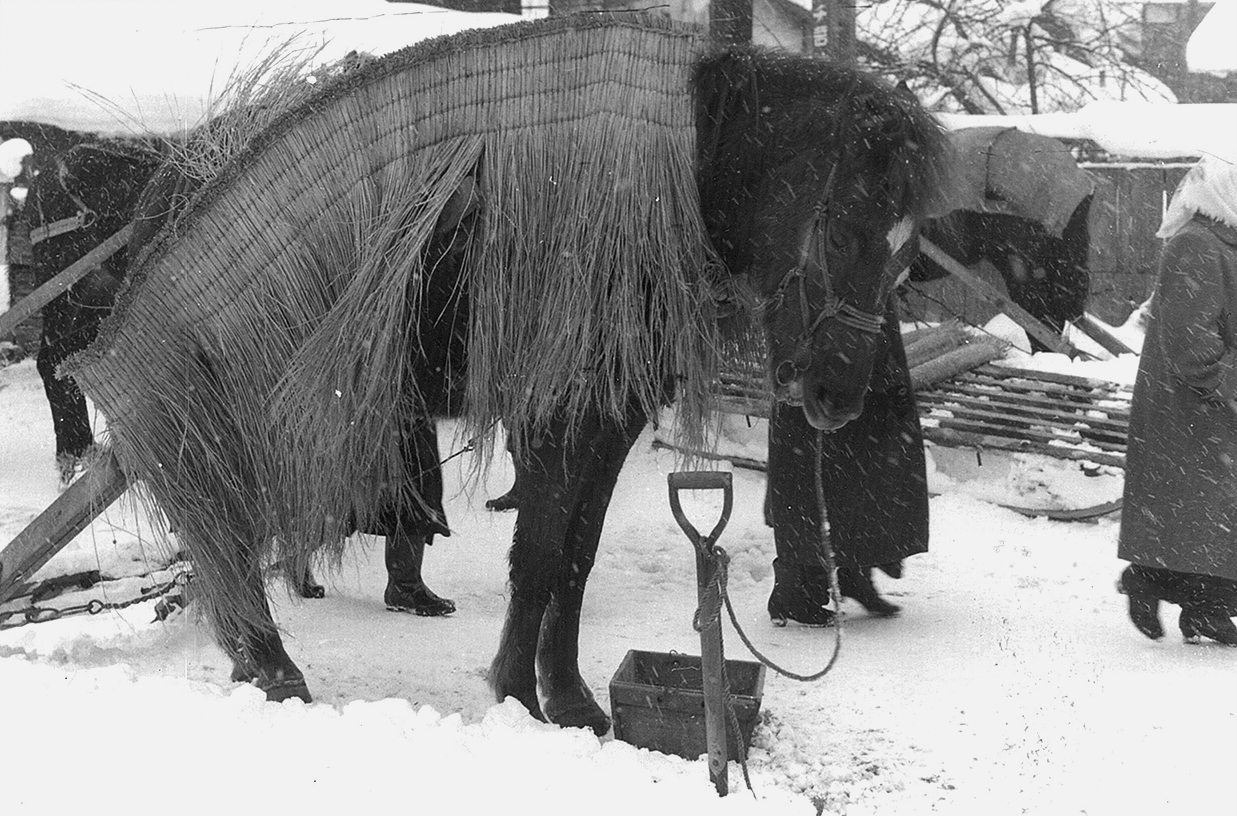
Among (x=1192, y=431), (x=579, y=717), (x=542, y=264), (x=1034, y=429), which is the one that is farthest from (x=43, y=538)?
(x=1034, y=429)

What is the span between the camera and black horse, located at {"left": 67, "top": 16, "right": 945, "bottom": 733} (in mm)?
2922

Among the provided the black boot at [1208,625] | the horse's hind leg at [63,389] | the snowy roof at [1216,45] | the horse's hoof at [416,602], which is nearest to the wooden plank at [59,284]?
the horse's hind leg at [63,389]

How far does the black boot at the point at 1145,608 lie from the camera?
418 cm

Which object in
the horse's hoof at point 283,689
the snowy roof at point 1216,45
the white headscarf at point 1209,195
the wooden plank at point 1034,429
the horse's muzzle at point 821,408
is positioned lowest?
the wooden plank at point 1034,429

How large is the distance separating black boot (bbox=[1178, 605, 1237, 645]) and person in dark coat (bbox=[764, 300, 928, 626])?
3.25 feet

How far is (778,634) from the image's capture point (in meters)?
4.38

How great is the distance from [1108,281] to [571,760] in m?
9.53

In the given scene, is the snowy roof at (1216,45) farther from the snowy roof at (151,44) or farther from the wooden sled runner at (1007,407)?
the snowy roof at (151,44)

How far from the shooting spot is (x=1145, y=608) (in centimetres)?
419

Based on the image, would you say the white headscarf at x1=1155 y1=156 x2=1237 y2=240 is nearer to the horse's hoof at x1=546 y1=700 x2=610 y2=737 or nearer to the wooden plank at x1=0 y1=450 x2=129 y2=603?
the horse's hoof at x1=546 y1=700 x2=610 y2=737

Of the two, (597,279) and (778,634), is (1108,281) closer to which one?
(778,634)

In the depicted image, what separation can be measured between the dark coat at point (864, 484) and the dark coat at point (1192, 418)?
0.81 m

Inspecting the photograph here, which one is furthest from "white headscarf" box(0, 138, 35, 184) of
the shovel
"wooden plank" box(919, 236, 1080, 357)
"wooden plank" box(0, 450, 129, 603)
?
"wooden plank" box(919, 236, 1080, 357)

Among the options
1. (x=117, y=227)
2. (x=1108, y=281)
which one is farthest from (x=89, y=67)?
(x=1108, y=281)
